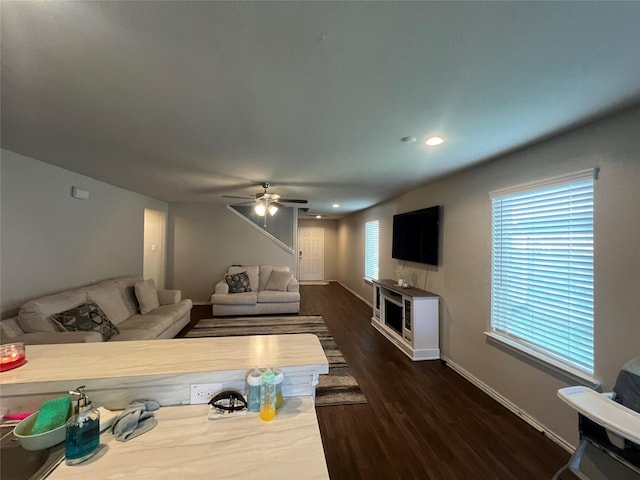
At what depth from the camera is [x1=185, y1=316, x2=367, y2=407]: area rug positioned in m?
2.57

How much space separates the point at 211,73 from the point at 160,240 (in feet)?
18.3

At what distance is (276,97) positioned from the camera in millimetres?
1541

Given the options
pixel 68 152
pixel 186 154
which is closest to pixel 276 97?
pixel 186 154

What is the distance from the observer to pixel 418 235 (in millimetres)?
3900

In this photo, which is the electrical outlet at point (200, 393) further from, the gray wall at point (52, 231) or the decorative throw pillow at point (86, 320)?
the gray wall at point (52, 231)

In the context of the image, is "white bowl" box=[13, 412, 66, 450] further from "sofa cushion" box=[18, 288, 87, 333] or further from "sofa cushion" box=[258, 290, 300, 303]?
"sofa cushion" box=[258, 290, 300, 303]

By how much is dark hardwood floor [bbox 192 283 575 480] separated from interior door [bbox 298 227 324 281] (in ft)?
20.1

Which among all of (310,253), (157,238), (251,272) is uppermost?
(157,238)

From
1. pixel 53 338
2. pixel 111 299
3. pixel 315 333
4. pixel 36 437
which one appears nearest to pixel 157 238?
pixel 111 299

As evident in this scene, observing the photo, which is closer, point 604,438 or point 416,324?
point 604,438

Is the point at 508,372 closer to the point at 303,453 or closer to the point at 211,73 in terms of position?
the point at 303,453

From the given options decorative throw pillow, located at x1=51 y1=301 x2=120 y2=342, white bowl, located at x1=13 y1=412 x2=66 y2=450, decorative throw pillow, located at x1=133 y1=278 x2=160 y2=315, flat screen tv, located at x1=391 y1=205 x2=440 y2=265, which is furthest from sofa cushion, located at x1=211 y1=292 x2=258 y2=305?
white bowl, located at x1=13 y1=412 x2=66 y2=450

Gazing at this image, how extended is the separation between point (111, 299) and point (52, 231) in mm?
1047

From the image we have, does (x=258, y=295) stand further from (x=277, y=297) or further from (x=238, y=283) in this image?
(x=238, y=283)
